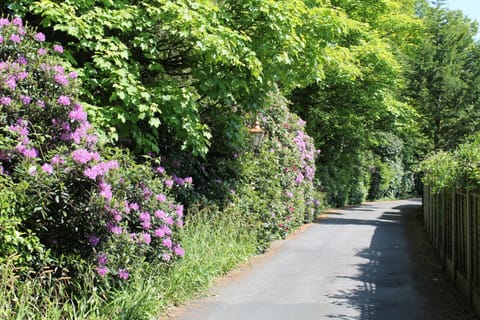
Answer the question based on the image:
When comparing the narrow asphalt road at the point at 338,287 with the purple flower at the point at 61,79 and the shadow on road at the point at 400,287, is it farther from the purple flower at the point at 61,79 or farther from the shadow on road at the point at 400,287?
the purple flower at the point at 61,79

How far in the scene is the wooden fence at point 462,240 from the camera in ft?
23.3

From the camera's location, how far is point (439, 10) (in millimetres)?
26703

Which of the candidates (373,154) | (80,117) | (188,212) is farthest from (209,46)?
(373,154)

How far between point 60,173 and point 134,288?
1.73 m

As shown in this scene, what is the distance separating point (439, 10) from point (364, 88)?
6622 mm

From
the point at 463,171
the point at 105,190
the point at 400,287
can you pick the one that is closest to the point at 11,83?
the point at 105,190

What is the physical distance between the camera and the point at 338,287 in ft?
28.3

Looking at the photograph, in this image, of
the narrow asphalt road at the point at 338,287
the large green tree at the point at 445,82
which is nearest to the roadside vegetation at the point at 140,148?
the narrow asphalt road at the point at 338,287

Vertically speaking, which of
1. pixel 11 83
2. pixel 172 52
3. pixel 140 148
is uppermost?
pixel 172 52

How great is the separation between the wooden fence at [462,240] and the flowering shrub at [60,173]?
14.1 ft

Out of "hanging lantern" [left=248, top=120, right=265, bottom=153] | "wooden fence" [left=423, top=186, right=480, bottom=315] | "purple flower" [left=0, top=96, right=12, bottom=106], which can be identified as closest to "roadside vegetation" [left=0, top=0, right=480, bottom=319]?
"purple flower" [left=0, top=96, right=12, bottom=106]

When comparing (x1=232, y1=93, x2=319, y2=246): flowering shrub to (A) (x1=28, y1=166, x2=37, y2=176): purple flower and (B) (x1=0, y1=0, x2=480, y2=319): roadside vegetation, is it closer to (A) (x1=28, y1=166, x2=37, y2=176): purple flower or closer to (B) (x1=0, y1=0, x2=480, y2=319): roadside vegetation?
(B) (x1=0, y1=0, x2=480, y2=319): roadside vegetation

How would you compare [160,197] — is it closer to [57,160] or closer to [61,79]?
[57,160]

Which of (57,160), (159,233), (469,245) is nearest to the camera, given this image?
(57,160)
